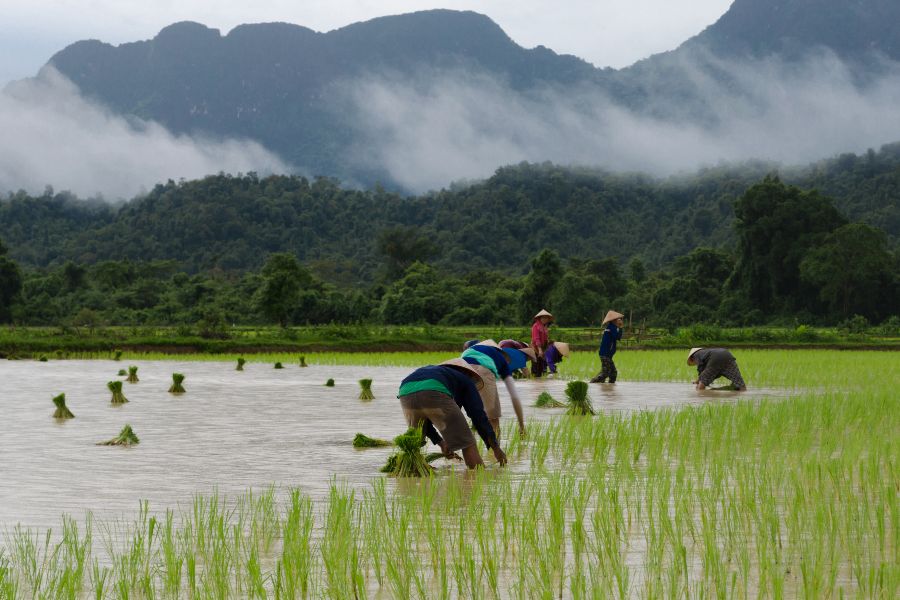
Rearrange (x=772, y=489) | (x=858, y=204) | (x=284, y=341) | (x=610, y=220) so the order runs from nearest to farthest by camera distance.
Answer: (x=772, y=489), (x=284, y=341), (x=858, y=204), (x=610, y=220)

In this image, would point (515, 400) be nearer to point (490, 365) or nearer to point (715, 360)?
point (490, 365)

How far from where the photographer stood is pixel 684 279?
61.4 metres

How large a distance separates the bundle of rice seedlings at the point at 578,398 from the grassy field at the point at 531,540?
392cm

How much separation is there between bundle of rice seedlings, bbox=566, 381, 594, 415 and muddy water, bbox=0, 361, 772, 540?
1.45 feet

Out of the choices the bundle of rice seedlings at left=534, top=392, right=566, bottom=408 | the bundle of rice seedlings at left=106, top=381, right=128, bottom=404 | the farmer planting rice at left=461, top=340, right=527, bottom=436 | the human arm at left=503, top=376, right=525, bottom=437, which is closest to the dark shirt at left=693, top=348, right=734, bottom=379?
the bundle of rice seedlings at left=534, top=392, right=566, bottom=408

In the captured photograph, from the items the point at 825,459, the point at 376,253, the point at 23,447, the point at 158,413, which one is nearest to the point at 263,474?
the point at 23,447

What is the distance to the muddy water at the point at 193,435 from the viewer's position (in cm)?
752

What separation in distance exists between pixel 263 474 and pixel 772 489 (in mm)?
3871

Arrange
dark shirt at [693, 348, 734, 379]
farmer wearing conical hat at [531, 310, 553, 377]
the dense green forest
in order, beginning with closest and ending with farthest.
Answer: dark shirt at [693, 348, 734, 379]
farmer wearing conical hat at [531, 310, 553, 377]
the dense green forest

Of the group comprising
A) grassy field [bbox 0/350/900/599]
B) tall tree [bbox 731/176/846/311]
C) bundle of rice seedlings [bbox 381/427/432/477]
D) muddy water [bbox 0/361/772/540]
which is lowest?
muddy water [bbox 0/361/772/540]

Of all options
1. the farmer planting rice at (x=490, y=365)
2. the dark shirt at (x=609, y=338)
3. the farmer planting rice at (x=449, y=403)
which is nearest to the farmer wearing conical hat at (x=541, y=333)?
the dark shirt at (x=609, y=338)

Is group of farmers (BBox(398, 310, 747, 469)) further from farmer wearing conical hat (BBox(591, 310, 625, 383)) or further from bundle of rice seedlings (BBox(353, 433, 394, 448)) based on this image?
farmer wearing conical hat (BBox(591, 310, 625, 383))

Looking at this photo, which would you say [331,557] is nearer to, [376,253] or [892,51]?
[376,253]

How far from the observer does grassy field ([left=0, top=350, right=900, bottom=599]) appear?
15.3 ft
